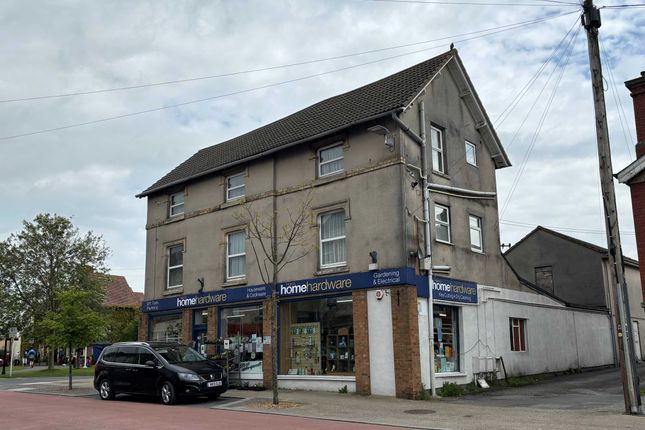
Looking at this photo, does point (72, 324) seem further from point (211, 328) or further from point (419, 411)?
point (419, 411)

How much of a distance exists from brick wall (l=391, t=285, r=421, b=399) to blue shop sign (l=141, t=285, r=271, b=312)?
5429 millimetres

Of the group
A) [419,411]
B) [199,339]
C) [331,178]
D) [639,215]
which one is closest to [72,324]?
[199,339]

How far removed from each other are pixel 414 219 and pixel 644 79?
9772 mm

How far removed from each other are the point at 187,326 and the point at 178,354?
6693mm

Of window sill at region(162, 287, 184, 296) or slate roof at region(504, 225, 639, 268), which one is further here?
slate roof at region(504, 225, 639, 268)

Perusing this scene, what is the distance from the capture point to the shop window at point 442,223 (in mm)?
20203

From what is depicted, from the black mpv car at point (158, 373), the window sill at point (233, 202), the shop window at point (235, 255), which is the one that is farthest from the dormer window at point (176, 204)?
the black mpv car at point (158, 373)

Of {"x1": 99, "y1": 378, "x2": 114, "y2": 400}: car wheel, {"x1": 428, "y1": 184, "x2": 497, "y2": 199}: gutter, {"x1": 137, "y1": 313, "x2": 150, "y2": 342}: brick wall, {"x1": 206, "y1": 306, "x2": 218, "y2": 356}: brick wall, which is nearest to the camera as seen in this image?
{"x1": 99, "y1": 378, "x2": 114, "y2": 400}: car wheel

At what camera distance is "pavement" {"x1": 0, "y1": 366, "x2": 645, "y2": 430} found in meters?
12.4

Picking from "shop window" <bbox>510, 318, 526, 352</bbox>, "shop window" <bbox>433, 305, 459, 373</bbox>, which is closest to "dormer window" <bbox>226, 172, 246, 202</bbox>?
"shop window" <bbox>433, 305, 459, 373</bbox>

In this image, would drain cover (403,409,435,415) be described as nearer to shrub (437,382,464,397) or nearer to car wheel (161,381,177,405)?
shrub (437,382,464,397)

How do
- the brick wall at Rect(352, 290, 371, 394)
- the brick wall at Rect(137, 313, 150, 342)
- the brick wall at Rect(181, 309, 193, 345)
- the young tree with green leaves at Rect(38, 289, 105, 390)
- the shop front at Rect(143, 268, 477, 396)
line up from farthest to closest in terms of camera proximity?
the brick wall at Rect(137, 313, 150, 342), the brick wall at Rect(181, 309, 193, 345), the young tree with green leaves at Rect(38, 289, 105, 390), the brick wall at Rect(352, 290, 371, 394), the shop front at Rect(143, 268, 477, 396)

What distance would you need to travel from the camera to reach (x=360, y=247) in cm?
1933

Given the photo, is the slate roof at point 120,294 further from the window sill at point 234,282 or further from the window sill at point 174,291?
the window sill at point 234,282
